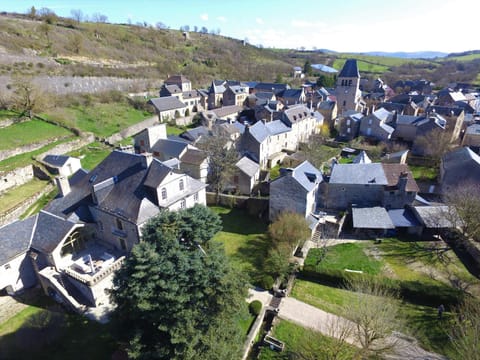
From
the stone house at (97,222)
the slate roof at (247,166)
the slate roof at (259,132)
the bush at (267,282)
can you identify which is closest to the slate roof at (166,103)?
the slate roof at (259,132)

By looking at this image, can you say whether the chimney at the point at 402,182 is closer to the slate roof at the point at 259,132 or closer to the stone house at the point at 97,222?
the slate roof at the point at 259,132

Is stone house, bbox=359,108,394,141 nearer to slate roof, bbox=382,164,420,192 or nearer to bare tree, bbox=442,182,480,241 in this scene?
slate roof, bbox=382,164,420,192

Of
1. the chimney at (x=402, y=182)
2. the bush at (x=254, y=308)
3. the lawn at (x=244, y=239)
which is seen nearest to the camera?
the bush at (x=254, y=308)

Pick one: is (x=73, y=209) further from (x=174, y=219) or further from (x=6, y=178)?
(x=6, y=178)

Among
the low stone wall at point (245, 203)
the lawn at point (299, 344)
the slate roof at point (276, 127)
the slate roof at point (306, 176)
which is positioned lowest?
the lawn at point (299, 344)

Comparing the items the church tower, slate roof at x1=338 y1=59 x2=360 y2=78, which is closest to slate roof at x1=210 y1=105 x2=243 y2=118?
the church tower

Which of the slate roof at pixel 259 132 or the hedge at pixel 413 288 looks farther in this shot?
the slate roof at pixel 259 132

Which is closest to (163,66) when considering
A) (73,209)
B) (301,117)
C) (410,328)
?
(301,117)
